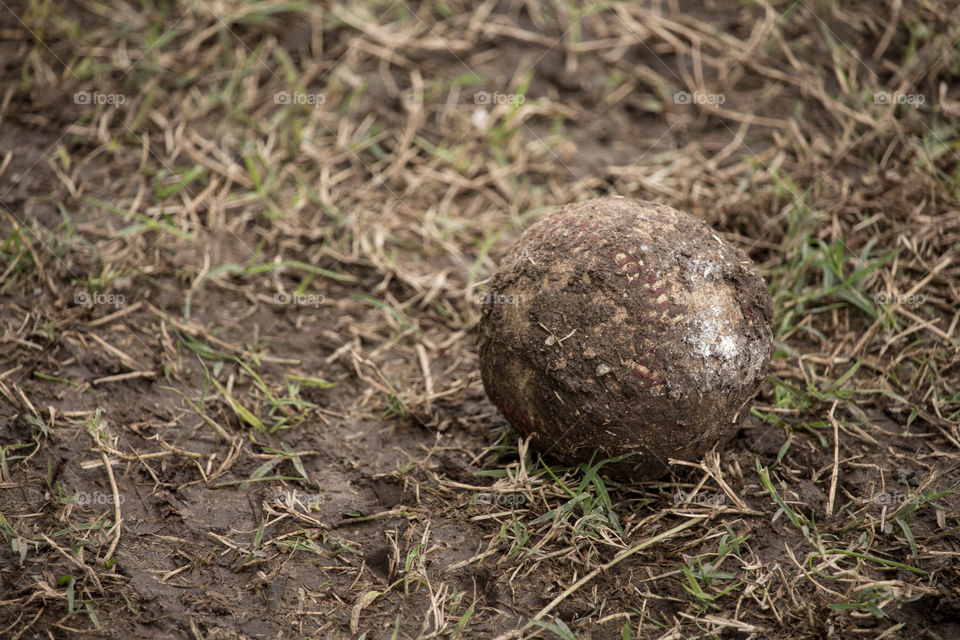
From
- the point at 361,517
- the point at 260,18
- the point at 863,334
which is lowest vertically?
the point at 361,517

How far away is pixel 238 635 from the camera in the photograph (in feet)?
7.71

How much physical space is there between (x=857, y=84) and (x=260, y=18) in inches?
134

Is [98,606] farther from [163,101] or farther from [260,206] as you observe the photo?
[163,101]

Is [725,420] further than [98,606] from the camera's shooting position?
Yes

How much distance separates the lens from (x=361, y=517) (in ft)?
8.97

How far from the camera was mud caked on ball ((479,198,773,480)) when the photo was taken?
2.49 m

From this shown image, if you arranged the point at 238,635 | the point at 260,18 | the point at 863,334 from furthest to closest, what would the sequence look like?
1. the point at 260,18
2. the point at 863,334
3. the point at 238,635

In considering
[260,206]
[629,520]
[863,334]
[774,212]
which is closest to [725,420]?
[629,520]

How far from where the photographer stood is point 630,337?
2482 mm

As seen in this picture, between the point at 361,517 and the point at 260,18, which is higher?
the point at 260,18

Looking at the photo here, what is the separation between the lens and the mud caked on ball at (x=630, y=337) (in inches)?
98.0

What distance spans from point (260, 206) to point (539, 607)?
247 cm

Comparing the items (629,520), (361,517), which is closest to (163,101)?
(361,517)

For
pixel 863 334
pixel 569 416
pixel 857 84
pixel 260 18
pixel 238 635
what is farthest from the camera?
pixel 260 18
